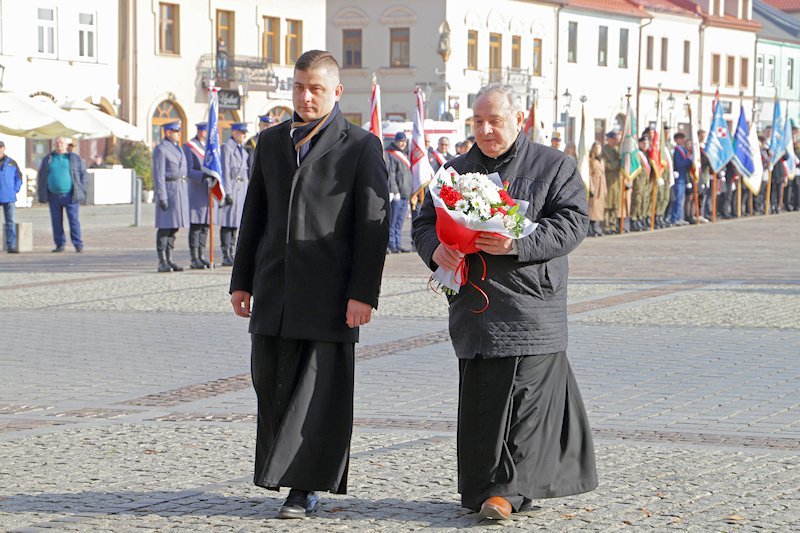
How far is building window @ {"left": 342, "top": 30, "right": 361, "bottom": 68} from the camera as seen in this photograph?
2516 inches

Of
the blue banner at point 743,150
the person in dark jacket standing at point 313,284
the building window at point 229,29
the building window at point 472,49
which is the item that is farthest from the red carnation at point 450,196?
the building window at point 472,49

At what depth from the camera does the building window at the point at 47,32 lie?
45.0 metres

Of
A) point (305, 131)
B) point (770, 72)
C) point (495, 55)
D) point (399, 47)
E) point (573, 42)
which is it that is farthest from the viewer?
point (770, 72)

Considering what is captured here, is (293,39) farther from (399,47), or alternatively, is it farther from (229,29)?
(399,47)

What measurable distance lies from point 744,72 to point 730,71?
1883 mm

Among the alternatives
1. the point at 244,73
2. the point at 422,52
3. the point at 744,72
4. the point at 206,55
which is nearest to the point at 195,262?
the point at 206,55

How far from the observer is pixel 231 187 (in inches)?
807

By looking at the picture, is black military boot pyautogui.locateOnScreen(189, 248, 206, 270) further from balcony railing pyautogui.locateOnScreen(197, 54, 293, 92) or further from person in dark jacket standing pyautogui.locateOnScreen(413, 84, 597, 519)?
balcony railing pyautogui.locateOnScreen(197, 54, 293, 92)

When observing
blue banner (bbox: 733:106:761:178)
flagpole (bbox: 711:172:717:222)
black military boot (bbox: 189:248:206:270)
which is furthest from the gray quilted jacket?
blue banner (bbox: 733:106:761:178)

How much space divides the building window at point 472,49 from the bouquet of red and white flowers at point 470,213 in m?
57.8

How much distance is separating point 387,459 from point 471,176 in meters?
1.75

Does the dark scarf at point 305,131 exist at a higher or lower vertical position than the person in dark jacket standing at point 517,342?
higher

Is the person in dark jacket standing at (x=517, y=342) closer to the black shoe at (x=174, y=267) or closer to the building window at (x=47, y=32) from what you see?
the black shoe at (x=174, y=267)

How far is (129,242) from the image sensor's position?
1023 inches
